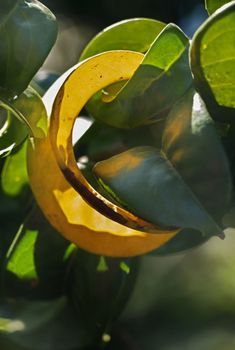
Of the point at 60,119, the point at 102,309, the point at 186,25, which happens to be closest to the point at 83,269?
the point at 102,309

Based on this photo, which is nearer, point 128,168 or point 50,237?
point 128,168

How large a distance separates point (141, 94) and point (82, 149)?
0.13 m

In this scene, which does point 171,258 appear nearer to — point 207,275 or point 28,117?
point 207,275

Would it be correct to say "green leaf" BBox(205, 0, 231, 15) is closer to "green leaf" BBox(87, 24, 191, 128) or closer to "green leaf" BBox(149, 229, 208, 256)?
"green leaf" BBox(87, 24, 191, 128)

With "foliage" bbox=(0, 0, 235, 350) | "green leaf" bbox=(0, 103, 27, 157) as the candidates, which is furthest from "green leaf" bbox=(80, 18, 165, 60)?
"green leaf" bbox=(0, 103, 27, 157)

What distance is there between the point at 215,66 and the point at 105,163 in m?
0.09

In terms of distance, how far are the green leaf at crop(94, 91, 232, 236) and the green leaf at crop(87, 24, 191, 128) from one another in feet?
0.15

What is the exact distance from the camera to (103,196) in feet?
1.70

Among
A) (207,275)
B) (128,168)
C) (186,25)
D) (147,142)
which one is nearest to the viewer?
(128,168)

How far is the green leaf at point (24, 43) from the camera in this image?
517 millimetres

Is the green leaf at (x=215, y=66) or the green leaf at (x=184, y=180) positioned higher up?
the green leaf at (x=215, y=66)

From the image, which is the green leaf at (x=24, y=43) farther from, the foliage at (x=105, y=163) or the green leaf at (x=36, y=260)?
the green leaf at (x=36, y=260)

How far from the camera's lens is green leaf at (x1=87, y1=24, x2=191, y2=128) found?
530mm

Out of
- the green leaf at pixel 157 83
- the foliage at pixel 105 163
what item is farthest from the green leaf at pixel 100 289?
the green leaf at pixel 157 83
